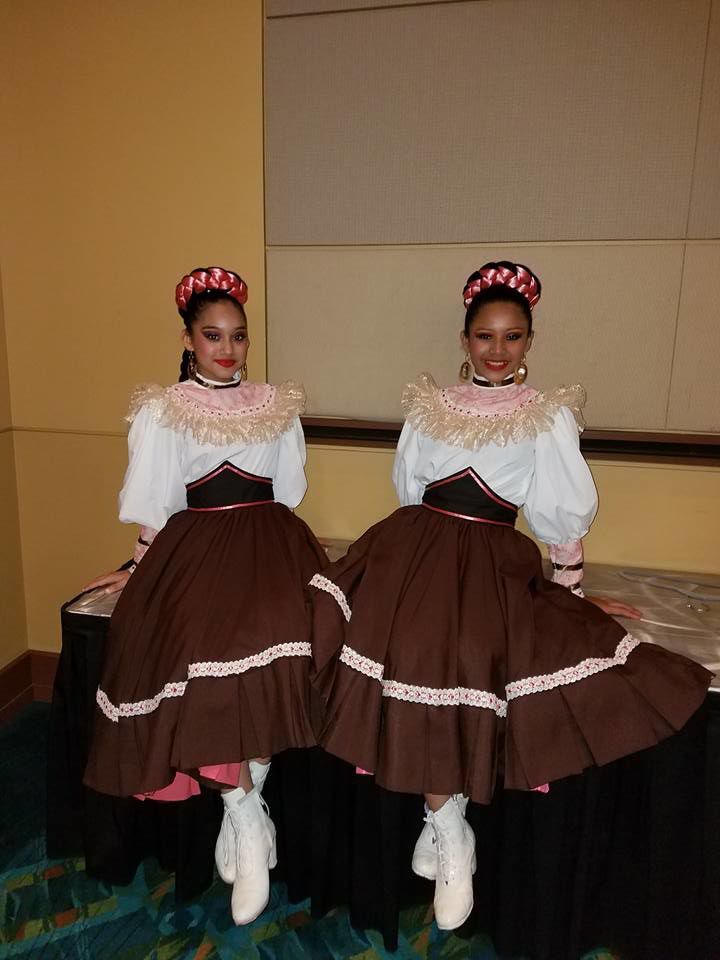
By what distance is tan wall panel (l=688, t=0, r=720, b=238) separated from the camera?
5.50ft

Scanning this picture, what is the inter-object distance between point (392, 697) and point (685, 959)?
2.80 ft

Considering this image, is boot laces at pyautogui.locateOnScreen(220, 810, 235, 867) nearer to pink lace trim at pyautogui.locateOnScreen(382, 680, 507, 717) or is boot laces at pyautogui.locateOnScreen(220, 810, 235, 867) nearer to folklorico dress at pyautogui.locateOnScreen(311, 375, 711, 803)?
folklorico dress at pyautogui.locateOnScreen(311, 375, 711, 803)

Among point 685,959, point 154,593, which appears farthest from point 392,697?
point 685,959

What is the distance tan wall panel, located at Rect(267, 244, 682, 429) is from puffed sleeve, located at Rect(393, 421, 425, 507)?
39 centimetres

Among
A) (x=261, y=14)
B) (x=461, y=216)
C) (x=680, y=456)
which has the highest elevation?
(x=261, y=14)

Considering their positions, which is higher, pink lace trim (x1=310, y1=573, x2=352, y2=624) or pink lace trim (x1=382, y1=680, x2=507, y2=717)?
pink lace trim (x1=310, y1=573, x2=352, y2=624)

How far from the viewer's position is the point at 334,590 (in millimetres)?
1419

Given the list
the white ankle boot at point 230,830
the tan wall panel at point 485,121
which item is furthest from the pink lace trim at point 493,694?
the tan wall panel at point 485,121

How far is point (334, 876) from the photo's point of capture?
1.60 m

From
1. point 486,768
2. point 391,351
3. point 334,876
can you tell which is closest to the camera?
point 486,768

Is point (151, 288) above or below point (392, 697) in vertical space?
above

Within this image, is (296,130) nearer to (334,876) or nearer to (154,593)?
(154,593)

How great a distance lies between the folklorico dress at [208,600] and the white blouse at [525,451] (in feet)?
1.31

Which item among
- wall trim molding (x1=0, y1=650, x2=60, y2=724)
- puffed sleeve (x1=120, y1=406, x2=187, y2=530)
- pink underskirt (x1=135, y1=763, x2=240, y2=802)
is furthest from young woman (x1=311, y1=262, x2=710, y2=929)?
wall trim molding (x1=0, y1=650, x2=60, y2=724)
